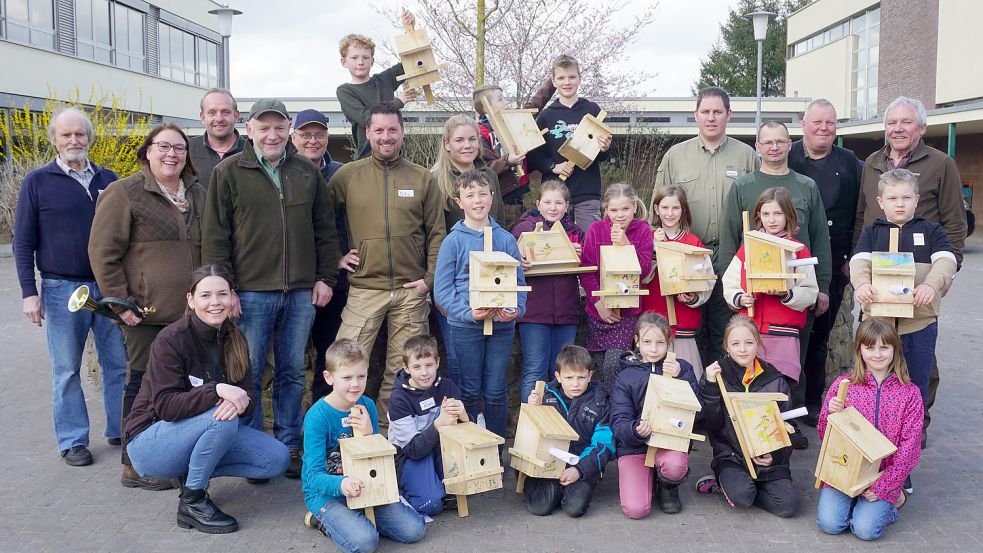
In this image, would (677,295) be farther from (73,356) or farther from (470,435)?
(73,356)

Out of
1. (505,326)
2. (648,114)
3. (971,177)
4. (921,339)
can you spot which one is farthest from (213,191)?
(971,177)

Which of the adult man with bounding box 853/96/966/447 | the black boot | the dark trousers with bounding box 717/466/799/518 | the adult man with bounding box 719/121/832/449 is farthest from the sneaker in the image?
the adult man with bounding box 853/96/966/447

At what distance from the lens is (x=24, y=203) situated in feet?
17.7

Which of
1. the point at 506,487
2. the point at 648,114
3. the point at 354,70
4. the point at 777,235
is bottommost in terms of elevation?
the point at 506,487

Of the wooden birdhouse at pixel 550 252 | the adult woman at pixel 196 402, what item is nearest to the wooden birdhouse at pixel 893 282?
the wooden birdhouse at pixel 550 252

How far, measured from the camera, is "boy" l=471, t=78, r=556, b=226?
6.47 m

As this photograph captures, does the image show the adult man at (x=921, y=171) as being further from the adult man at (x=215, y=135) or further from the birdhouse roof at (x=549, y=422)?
the adult man at (x=215, y=135)

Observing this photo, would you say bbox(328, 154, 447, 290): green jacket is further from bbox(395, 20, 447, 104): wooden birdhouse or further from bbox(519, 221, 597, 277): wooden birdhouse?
bbox(395, 20, 447, 104): wooden birdhouse

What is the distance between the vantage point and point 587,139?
641 centimetres

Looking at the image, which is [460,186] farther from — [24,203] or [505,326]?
[24,203]

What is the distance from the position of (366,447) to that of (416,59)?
137 inches

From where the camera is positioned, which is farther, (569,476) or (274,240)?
(274,240)

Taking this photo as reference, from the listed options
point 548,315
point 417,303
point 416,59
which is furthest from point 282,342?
point 416,59

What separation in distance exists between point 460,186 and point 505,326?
0.93m
